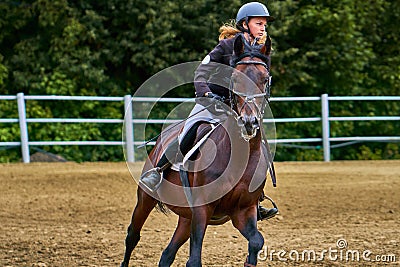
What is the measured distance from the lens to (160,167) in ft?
19.7

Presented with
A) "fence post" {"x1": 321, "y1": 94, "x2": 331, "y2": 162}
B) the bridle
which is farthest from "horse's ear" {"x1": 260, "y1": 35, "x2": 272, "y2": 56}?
"fence post" {"x1": 321, "y1": 94, "x2": 331, "y2": 162}

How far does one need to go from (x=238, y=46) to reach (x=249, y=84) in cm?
36

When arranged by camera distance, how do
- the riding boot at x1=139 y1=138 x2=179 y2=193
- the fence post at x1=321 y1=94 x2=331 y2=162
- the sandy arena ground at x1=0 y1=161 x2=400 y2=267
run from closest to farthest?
1. the riding boot at x1=139 y1=138 x2=179 y2=193
2. the sandy arena ground at x1=0 y1=161 x2=400 y2=267
3. the fence post at x1=321 y1=94 x2=331 y2=162

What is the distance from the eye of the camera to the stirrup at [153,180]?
19.7 ft

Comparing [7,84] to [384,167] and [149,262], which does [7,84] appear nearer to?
[384,167]

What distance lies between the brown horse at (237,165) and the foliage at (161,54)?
1109cm

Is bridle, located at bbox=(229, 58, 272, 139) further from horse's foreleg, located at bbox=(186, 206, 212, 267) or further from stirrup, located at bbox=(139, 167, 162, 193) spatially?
stirrup, located at bbox=(139, 167, 162, 193)

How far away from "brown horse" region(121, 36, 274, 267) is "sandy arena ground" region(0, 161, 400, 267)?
1.65 meters

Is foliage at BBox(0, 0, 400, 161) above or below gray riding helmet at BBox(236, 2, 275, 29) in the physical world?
below

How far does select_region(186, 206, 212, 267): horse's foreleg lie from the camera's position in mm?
5121

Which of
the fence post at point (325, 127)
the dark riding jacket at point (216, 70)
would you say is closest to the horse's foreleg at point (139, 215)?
the dark riding jacket at point (216, 70)

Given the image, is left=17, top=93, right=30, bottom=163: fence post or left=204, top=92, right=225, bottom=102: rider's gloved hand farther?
left=17, top=93, right=30, bottom=163: fence post

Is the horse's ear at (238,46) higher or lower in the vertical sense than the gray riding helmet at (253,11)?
lower

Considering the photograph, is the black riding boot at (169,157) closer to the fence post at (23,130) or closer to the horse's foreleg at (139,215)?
the horse's foreleg at (139,215)
